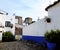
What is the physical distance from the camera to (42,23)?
19.5 metres

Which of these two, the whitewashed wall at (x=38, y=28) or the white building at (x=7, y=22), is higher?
the white building at (x=7, y=22)

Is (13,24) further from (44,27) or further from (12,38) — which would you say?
(44,27)

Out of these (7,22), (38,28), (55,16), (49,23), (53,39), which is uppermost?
(7,22)

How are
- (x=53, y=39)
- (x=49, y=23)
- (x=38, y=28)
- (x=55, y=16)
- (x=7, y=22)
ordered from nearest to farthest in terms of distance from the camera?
(x=53, y=39) → (x=55, y=16) → (x=49, y=23) → (x=38, y=28) → (x=7, y=22)

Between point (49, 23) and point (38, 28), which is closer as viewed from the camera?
point (49, 23)

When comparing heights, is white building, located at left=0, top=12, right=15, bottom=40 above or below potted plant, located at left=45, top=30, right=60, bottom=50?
above

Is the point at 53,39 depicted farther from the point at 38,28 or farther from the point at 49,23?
the point at 38,28

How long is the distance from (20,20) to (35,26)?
24047 mm

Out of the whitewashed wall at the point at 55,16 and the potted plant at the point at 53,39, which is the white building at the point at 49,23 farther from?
the potted plant at the point at 53,39

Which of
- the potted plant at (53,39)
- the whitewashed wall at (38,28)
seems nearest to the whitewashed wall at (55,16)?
the whitewashed wall at (38,28)

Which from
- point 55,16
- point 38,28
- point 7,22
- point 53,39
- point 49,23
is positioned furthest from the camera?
point 7,22

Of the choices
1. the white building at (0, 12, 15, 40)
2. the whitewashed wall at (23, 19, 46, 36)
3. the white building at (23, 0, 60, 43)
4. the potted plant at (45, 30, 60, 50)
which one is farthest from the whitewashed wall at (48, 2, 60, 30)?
the white building at (0, 12, 15, 40)

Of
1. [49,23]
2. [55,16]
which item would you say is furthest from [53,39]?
[49,23]

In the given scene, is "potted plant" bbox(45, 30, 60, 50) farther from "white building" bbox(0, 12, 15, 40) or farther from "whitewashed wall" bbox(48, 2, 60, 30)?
"white building" bbox(0, 12, 15, 40)
